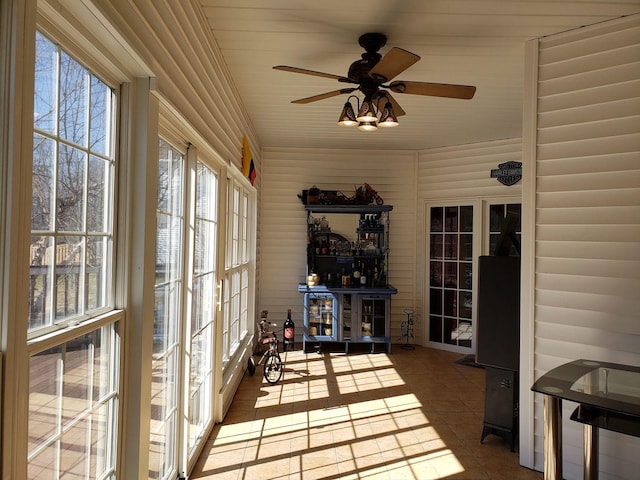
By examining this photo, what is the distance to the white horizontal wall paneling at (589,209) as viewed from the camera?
2801 millimetres

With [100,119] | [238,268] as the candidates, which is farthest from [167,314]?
[238,268]

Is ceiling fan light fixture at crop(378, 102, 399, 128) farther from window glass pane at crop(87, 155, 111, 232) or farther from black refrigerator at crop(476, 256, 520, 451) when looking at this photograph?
window glass pane at crop(87, 155, 111, 232)

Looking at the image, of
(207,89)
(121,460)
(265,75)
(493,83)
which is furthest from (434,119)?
(121,460)

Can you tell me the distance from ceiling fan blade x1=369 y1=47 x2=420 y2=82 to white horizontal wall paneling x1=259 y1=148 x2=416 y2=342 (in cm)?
393

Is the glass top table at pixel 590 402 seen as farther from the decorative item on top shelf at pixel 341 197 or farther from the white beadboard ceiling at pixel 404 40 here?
the decorative item on top shelf at pixel 341 197

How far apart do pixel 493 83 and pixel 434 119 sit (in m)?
1.20

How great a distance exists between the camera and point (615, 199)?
285cm

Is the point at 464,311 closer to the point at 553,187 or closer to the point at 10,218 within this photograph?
the point at 553,187

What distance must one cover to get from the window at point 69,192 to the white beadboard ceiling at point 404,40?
1605mm

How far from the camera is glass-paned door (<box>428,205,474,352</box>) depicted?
6457 mm

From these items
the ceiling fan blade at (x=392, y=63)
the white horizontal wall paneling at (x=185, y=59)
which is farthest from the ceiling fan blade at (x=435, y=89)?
the white horizontal wall paneling at (x=185, y=59)

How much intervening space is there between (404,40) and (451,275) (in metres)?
4.12

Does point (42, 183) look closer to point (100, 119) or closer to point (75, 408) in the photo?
point (100, 119)

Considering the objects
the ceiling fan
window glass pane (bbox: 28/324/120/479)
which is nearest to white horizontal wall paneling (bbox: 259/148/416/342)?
the ceiling fan
